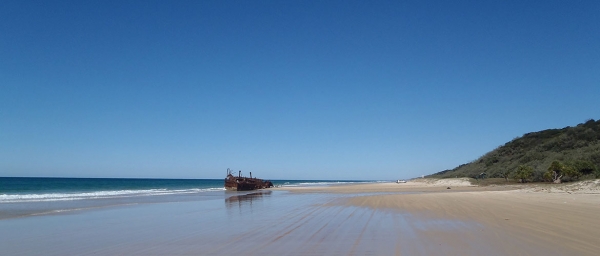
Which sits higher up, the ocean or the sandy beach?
Result: the ocean

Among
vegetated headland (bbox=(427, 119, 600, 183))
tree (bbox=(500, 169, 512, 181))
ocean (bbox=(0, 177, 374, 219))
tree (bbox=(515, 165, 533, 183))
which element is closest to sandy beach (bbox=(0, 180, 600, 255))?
ocean (bbox=(0, 177, 374, 219))

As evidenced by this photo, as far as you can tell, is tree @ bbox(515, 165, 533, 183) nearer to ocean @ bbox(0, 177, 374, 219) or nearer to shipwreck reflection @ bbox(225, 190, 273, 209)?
shipwreck reflection @ bbox(225, 190, 273, 209)

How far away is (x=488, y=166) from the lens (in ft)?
207

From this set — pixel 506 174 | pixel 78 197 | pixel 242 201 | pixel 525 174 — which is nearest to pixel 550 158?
pixel 506 174

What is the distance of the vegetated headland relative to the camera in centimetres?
3366

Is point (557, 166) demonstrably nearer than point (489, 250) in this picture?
No

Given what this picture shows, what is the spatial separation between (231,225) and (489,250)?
26.8ft

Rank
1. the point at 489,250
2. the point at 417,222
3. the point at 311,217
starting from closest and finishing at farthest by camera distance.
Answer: the point at 489,250 → the point at 417,222 → the point at 311,217

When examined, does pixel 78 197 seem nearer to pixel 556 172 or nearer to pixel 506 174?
pixel 556 172

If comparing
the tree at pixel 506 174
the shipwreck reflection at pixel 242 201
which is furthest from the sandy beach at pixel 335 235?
the tree at pixel 506 174

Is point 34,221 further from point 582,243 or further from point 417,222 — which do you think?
point 582,243

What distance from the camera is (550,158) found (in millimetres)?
44125

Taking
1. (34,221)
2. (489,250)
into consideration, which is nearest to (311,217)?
(489,250)

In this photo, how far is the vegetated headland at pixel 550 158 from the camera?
33656 millimetres
